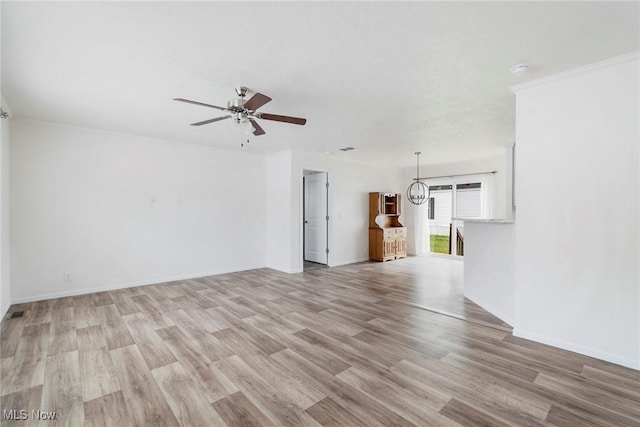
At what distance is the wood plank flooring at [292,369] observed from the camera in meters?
1.75

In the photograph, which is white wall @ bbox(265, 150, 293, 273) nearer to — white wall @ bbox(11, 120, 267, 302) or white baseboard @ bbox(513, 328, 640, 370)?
white wall @ bbox(11, 120, 267, 302)

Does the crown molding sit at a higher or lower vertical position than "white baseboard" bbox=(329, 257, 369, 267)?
higher

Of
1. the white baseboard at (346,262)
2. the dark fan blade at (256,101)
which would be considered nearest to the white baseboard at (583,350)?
the dark fan blade at (256,101)

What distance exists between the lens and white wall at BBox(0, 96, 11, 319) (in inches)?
131

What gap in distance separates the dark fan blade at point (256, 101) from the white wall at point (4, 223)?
316cm

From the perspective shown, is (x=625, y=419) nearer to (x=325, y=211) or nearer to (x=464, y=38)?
(x=464, y=38)

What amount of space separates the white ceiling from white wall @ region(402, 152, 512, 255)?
2785mm

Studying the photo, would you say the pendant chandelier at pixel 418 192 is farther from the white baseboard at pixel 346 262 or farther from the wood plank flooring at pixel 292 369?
the wood plank flooring at pixel 292 369

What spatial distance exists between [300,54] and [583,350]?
11.9 ft

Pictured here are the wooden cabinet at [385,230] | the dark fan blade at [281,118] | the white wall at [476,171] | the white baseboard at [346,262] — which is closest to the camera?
the dark fan blade at [281,118]

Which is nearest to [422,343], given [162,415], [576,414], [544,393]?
[544,393]

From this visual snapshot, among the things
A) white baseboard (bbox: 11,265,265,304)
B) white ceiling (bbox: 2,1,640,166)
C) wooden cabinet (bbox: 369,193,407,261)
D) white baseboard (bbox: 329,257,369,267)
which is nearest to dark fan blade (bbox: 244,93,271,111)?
white ceiling (bbox: 2,1,640,166)

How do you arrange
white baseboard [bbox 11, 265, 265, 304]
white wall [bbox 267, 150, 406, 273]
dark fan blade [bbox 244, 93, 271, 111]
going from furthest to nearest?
1. white wall [bbox 267, 150, 406, 273]
2. white baseboard [bbox 11, 265, 265, 304]
3. dark fan blade [bbox 244, 93, 271, 111]

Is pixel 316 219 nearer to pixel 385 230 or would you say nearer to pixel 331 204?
pixel 331 204
